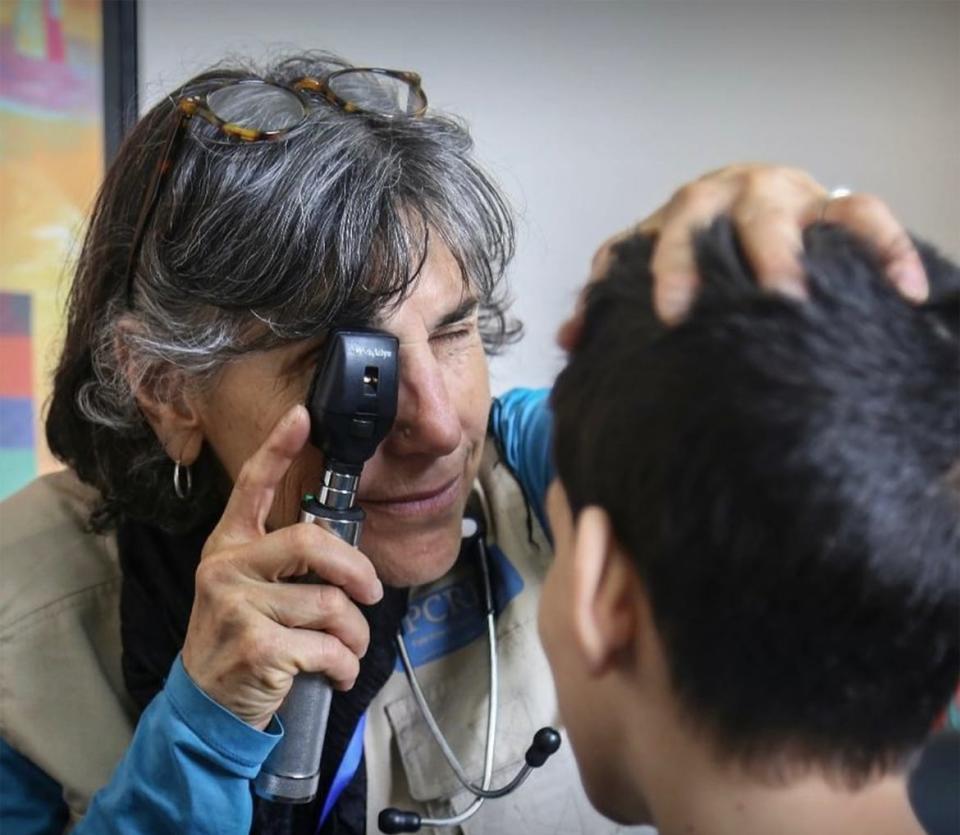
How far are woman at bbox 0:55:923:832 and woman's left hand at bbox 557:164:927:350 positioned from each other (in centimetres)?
1

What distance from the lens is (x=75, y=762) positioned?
96 cm

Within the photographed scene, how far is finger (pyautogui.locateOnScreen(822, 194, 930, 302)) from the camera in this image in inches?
21.3

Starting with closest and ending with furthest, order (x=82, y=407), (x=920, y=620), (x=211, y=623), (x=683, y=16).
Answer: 1. (x=920, y=620)
2. (x=211, y=623)
3. (x=82, y=407)
4. (x=683, y=16)

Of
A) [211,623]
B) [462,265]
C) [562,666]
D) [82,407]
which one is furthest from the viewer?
[82,407]

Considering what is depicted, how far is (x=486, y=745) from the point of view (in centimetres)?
95

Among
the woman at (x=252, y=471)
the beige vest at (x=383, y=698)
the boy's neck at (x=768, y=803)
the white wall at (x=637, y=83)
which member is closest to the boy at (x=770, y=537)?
the boy's neck at (x=768, y=803)

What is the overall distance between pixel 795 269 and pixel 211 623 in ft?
1.61

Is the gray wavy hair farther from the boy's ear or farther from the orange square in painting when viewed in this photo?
the orange square in painting

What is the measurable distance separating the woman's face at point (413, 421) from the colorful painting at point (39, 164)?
717mm

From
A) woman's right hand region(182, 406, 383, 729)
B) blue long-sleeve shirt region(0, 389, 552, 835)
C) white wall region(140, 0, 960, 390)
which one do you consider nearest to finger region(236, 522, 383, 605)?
woman's right hand region(182, 406, 383, 729)

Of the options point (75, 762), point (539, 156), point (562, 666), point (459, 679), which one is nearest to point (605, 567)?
point (562, 666)

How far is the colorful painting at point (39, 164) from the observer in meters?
1.51

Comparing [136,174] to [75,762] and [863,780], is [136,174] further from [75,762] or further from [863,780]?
[863,780]

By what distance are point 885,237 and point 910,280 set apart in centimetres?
4
